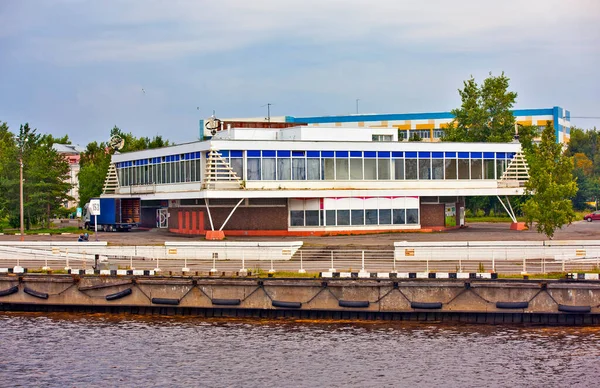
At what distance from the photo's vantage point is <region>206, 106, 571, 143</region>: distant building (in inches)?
5699

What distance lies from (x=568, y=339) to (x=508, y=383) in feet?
22.8

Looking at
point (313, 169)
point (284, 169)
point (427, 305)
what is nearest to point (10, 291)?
point (427, 305)

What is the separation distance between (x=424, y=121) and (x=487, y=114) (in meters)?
47.9

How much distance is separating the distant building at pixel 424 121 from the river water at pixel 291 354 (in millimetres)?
106050

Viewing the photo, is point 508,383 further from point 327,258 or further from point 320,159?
point 320,159

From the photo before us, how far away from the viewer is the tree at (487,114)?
102 meters

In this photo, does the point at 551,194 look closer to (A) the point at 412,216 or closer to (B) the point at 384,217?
(A) the point at 412,216

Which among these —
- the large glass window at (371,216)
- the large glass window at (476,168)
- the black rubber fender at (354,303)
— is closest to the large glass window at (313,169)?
the large glass window at (371,216)

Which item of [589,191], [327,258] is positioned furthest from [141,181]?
[589,191]

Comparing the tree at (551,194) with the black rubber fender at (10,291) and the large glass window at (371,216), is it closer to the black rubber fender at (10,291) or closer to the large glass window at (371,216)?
the large glass window at (371,216)

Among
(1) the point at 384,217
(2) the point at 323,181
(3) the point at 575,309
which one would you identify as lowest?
(3) the point at 575,309

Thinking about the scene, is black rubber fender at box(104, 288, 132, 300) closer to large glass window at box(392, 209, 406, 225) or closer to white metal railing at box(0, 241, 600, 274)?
white metal railing at box(0, 241, 600, 274)

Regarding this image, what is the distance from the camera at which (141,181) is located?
275 ft

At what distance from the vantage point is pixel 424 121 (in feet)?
493
